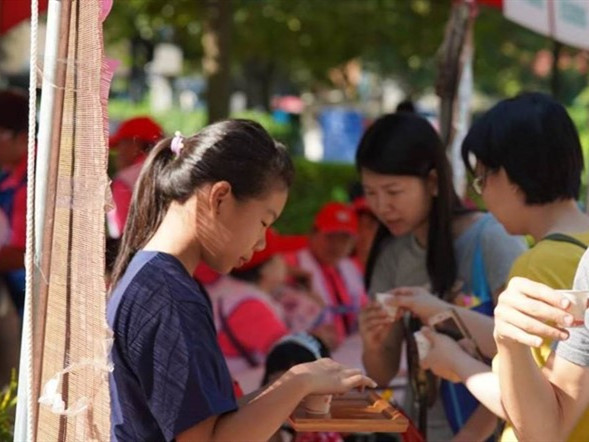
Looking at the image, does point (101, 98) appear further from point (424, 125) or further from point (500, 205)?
point (424, 125)

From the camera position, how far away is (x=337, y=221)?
713 centimetres

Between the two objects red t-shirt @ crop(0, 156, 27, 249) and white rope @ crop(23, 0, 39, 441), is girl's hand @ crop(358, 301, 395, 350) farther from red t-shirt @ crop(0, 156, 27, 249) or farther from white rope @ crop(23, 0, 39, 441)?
red t-shirt @ crop(0, 156, 27, 249)

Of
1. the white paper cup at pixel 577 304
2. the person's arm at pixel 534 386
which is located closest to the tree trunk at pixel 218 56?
the person's arm at pixel 534 386

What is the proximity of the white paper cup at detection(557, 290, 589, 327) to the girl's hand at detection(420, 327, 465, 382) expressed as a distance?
31.2 inches

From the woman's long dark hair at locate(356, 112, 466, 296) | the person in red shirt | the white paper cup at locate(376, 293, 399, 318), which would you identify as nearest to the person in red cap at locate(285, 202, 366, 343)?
the person in red shirt

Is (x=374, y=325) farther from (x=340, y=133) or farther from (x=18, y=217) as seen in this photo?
(x=340, y=133)

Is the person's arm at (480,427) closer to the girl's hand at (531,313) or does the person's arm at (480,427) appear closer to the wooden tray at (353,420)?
the wooden tray at (353,420)

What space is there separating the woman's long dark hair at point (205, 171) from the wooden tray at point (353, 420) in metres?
0.55

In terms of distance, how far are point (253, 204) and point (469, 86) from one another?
3803 millimetres

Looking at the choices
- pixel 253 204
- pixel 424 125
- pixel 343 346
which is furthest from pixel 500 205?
pixel 343 346

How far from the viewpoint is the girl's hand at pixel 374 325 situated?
11.1 feet

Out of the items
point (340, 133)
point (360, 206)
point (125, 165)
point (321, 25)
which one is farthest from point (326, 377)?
point (340, 133)

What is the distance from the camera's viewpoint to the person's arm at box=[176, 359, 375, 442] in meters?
2.27

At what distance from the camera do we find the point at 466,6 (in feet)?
18.6
